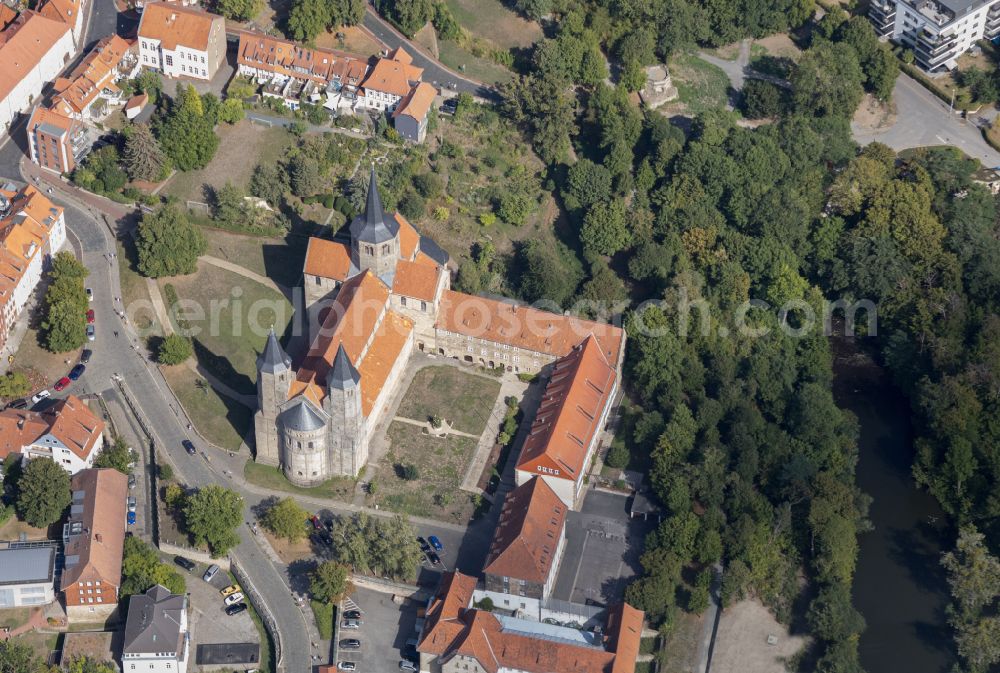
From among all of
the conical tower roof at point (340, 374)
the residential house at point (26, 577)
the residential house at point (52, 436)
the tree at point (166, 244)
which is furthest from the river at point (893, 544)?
the residential house at point (52, 436)

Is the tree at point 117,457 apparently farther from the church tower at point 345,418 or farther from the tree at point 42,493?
the church tower at point 345,418

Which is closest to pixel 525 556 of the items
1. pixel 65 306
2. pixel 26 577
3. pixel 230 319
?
pixel 230 319

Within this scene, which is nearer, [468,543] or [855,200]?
[468,543]

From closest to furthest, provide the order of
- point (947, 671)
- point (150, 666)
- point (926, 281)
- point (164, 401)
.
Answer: point (150, 666)
point (947, 671)
point (164, 401)
point (926, 281)

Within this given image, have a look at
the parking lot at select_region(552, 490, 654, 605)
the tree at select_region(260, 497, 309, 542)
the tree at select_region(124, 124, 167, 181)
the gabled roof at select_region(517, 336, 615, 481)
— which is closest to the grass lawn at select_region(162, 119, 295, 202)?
the tree at select_region(124, 124, 167, 181)

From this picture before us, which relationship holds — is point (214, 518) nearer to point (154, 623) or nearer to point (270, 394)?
point (154, 623)

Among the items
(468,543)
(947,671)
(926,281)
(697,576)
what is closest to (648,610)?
(697,576)

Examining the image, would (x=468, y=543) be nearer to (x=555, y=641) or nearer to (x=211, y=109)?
(x=555, y=641)

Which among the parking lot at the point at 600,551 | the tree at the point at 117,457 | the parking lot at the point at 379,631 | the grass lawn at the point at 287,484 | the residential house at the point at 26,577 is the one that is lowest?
the residential house at the point at 26,577
